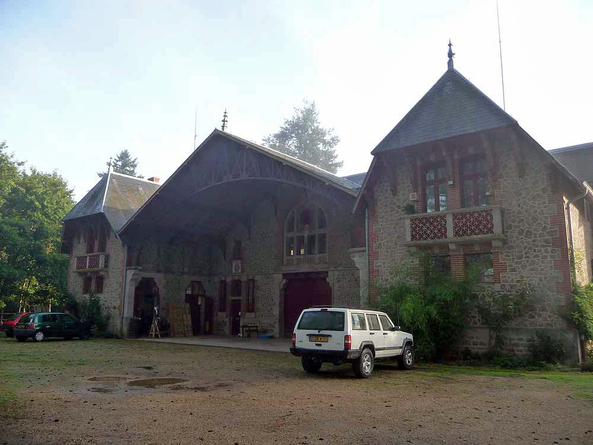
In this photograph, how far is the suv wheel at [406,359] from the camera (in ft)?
41.9

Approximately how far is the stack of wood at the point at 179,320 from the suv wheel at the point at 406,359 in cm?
1645

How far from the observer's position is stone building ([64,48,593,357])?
1413 centimetres

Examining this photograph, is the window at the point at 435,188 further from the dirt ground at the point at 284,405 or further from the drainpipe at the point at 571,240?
the dirt ground at the point at 284,405

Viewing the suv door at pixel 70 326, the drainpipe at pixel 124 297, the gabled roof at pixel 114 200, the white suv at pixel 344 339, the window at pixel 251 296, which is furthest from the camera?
the gabled roof at pixel 114 200

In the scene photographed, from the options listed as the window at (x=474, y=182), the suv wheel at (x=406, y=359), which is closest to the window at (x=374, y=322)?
the suv wheel at (x=406, y=359)

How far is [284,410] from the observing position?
7.34 m

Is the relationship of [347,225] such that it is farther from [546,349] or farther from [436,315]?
[546,349]

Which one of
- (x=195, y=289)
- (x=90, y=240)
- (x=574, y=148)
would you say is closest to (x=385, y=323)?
(x=574, y=148)

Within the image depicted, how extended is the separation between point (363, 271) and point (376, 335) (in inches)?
229

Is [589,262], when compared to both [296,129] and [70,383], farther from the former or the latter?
[296,129]

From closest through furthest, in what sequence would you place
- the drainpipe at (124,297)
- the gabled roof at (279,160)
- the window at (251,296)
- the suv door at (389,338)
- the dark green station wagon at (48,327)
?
the suv door at (389,338)
the gabled roof at (279,160)
the dark green station wagon at (48,327)
the drainpipe at (124,297)
the window at (251,296)

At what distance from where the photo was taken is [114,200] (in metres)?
28.1

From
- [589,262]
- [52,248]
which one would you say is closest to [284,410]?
[589,262]

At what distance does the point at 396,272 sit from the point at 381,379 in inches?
226
